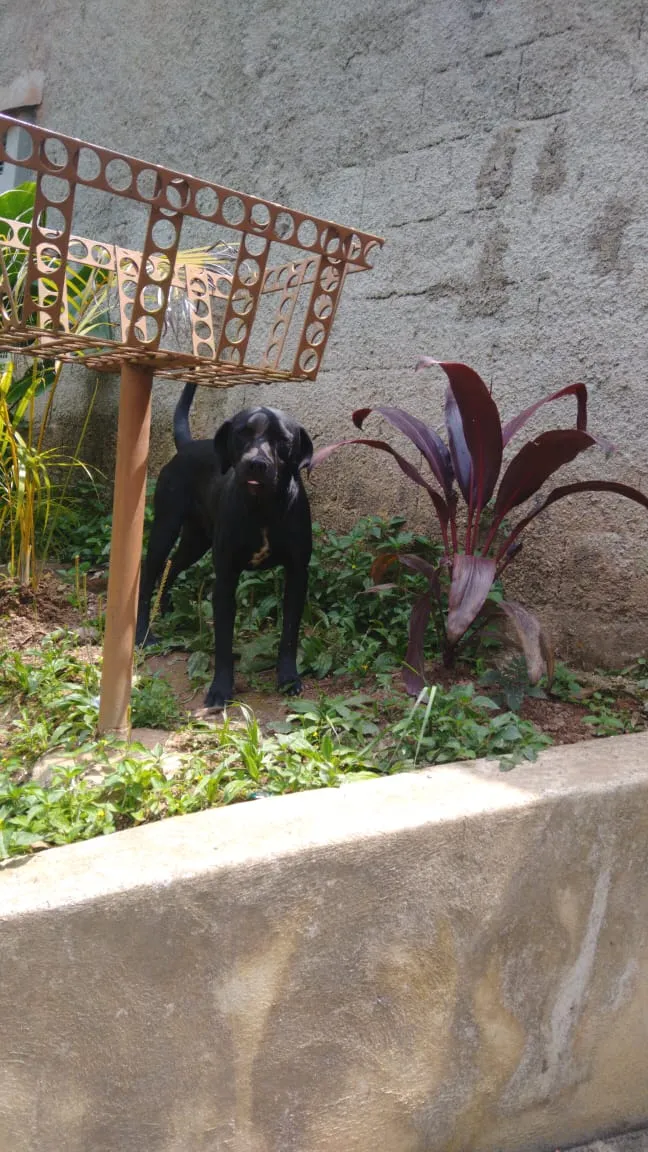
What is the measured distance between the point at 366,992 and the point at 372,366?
2562 millimetres

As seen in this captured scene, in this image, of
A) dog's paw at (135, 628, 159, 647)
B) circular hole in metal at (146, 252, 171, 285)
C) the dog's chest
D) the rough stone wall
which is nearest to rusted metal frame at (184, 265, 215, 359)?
circular hole in metal at (146, 252, 171, 285)

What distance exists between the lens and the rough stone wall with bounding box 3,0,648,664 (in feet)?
9.86

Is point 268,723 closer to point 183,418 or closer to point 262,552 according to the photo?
point 262,552

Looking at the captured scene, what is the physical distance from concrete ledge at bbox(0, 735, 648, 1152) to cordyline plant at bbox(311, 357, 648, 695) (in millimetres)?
451

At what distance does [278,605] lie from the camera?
3.43 m

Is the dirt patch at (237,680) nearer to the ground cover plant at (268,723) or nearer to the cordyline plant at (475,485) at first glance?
the ground cover plant at (268,723)

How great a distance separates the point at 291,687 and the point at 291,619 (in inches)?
8.3

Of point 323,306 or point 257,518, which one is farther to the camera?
point 257,518

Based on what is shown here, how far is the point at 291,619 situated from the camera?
9.36 ft

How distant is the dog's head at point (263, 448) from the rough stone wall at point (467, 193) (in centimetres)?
98

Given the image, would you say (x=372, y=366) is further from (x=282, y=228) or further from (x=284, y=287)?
(x=284, y=287)

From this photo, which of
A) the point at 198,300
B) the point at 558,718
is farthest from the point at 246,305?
the point at 558,718

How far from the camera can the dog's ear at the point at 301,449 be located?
8.65ft

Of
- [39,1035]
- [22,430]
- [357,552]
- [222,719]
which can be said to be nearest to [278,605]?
[357,552]
